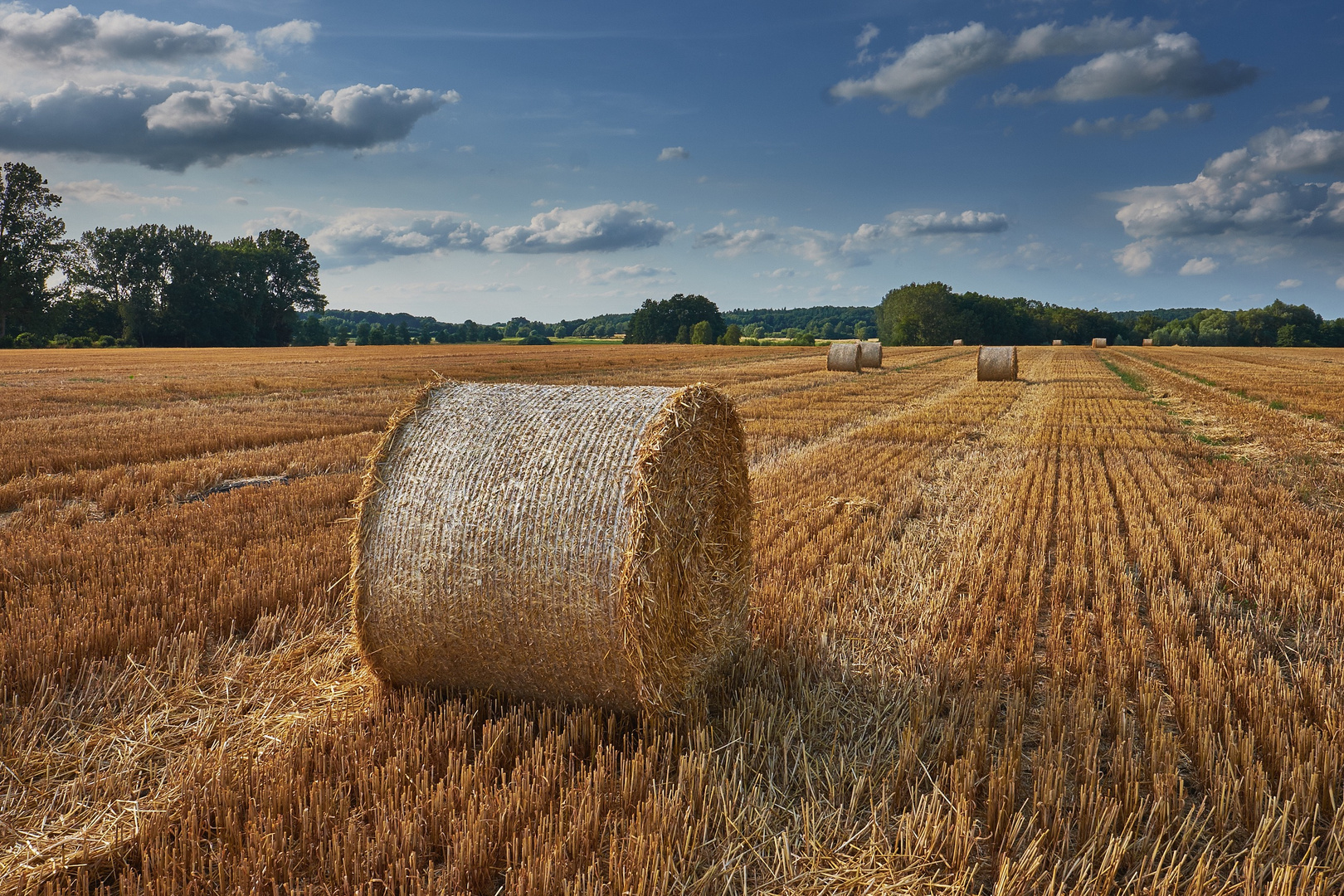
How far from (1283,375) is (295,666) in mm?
34472

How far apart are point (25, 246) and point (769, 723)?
86.7 meters

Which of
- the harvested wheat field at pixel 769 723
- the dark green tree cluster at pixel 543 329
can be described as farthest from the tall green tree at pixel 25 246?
the harvested wheat field at pixel 769 723

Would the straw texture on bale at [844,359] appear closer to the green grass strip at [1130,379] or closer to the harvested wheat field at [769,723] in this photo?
the green grass strip at [1130,379]

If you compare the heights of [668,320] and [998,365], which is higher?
[668,320]

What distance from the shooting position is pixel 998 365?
2872cm

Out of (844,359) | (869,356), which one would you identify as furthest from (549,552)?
(869,356)

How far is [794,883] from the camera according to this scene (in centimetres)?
288

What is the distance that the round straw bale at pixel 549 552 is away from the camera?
388cm

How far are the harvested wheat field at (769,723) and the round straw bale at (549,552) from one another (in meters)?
0.22

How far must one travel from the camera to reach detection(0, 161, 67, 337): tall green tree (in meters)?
65.9

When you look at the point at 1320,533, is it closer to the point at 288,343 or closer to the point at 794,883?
the point at 794,883

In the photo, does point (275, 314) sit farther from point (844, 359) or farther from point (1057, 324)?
point (1057, 324)

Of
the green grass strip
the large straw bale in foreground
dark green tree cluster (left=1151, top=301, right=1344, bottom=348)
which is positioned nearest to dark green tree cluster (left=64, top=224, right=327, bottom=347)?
the large straw bale in foreground

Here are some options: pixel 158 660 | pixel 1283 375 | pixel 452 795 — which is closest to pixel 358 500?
pixel 158 660
